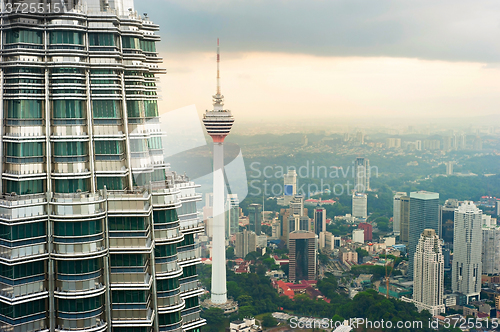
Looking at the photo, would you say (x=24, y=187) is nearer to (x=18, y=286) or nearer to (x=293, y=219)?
(x=18, y=286)

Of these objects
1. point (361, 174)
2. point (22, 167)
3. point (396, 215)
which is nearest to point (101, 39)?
point (22, 167)

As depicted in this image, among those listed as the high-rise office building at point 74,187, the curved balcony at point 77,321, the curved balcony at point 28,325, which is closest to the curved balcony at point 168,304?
the high-rise office building at point 74,187

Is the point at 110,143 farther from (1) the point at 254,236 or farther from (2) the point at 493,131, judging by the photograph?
(2) the point at 493,131

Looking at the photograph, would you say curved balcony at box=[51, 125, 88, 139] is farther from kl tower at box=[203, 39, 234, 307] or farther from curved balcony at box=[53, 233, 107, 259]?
kl tower at box=[203, 39, 234, 307]

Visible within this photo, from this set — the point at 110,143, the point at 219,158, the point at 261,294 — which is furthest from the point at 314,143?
the point at 110,143

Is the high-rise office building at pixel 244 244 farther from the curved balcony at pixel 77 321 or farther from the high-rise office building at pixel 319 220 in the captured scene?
the curved balcony at pixel 77 321
